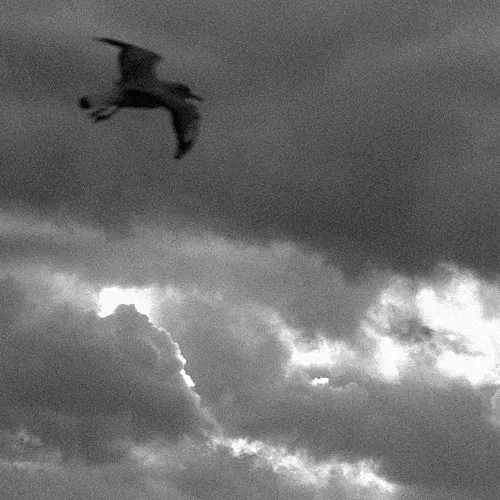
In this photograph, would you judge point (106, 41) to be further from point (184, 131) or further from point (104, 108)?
point (184, 131)

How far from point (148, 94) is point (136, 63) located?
3.26 metres

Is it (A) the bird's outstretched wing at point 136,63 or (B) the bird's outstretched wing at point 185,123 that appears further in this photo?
(A) the bird's outstretched wing at point 136,63

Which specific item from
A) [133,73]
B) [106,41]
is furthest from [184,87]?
[106,41]

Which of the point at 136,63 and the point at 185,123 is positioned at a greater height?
the point at 136,63

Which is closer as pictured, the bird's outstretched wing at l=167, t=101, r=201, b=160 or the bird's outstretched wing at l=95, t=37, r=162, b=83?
the bird's outstretched wing at l=167, t=101, r=201, b=160

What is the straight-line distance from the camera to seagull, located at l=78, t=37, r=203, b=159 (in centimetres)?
3482

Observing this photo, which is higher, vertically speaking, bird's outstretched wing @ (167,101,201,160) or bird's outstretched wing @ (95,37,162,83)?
bird's outstretched wing @ (95,37,162,83)

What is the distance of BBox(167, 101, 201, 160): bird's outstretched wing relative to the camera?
35.5 metres

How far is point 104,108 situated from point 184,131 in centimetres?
514

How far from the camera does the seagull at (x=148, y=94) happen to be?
34.8m

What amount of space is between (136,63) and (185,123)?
467 cm

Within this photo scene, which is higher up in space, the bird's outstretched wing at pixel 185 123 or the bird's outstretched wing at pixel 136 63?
the bird's outstretched wing at pixel 136 63

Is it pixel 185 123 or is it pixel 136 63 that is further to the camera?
pixel 136 63

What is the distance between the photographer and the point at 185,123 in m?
36.6
